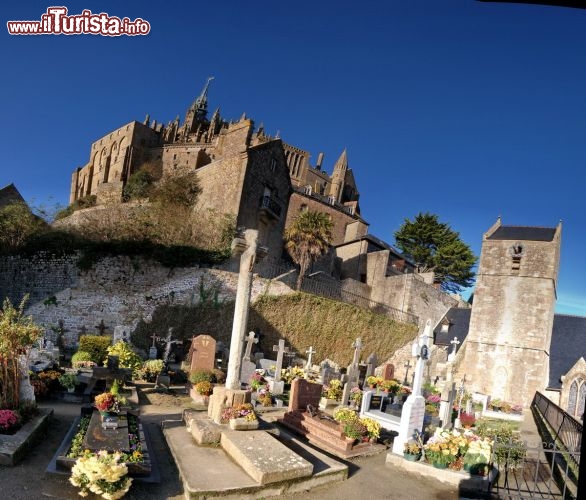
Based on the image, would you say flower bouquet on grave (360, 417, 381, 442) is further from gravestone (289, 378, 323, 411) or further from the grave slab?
the grave slab

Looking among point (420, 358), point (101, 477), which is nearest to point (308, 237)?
point (420, 358)

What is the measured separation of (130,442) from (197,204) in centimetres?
2489

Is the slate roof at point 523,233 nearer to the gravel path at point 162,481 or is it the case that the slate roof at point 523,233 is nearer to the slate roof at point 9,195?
the gravel path at point 162,481

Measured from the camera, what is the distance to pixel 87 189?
2248 inches

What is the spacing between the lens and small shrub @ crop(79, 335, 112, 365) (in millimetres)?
17250

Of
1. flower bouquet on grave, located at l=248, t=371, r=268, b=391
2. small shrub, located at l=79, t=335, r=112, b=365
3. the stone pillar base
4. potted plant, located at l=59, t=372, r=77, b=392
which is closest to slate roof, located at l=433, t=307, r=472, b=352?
flower bouquet on grave, located at l=248, t=371, r=268, b=391

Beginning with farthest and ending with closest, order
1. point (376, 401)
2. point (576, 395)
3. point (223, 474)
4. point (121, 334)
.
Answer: point (576, 395)
point (121, 334)
point (376, 401)
point (223, 474)

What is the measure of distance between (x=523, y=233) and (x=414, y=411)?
22.7 metres

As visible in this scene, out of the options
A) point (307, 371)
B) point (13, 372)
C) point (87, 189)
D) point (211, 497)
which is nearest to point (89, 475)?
point (211, 497)

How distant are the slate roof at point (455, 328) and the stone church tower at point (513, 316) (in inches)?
154

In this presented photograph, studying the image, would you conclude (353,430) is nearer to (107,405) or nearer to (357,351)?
(107,405)

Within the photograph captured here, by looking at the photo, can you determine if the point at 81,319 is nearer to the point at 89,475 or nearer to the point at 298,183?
the point at 89,475

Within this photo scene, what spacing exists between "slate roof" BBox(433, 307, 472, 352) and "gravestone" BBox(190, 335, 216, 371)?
68.6ft

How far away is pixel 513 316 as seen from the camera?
92.8ft
